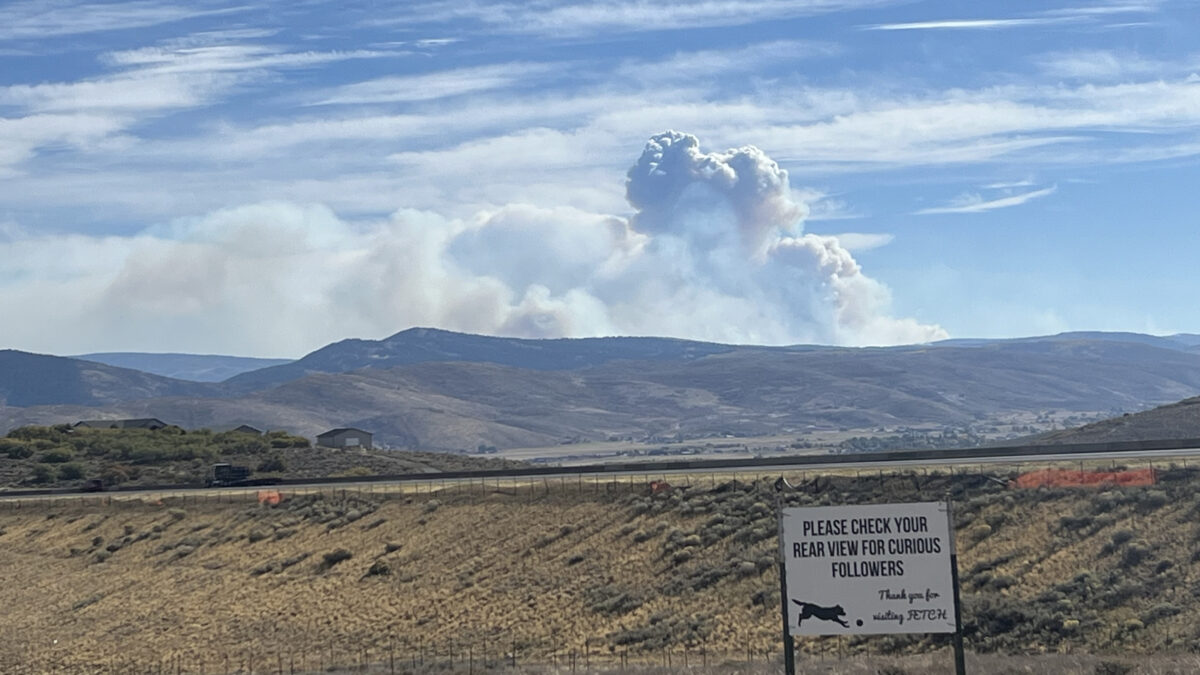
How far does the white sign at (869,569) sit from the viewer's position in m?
25.8

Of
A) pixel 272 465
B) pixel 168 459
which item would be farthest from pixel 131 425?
pixel 272 465

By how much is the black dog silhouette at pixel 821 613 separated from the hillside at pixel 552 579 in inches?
270

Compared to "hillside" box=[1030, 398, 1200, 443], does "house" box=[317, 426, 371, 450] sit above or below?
above

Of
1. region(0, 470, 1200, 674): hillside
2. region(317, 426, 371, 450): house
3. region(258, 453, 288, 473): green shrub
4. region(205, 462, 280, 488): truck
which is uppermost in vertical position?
region(317, 426, 371, 450): house

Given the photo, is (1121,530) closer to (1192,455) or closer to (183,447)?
(1192,455)

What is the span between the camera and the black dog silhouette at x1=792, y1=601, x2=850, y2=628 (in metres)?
26.1

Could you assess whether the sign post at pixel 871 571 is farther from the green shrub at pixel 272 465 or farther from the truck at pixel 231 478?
the green shrub at pixel 272 465

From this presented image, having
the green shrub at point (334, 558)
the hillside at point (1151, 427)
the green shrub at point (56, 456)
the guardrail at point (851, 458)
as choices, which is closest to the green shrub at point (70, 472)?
the green shrub at point (56, 456)

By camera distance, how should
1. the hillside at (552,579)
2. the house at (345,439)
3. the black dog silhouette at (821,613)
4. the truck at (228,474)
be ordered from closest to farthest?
the black dog silhouette at (821,613), the hillside at (552,579), the truck at (228,474), the house at (345,439)

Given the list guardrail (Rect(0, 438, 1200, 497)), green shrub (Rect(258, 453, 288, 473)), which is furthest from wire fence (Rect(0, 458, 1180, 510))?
green shrub (Rect(258, 453, 288, 473))

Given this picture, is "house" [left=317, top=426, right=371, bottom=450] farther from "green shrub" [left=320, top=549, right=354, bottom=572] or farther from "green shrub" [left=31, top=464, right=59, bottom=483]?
"green shrub" [left=320, top=549, right=354, bottom=572]

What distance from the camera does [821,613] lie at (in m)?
26.3

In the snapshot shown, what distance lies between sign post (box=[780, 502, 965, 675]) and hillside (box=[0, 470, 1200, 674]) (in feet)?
20.8

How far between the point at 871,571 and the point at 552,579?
23557mm
